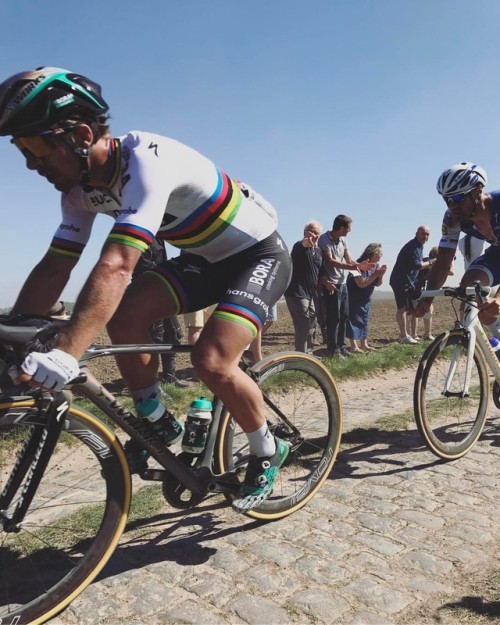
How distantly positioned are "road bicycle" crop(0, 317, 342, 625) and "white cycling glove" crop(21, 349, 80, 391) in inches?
5.0

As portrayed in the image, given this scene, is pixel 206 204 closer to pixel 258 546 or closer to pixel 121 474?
pixel 121 474

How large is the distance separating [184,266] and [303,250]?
18.6ft

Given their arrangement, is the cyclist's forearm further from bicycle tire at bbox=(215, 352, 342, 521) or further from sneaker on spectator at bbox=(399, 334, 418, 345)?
sneaker on spectator at bbox=(399, 334, 418, 345)

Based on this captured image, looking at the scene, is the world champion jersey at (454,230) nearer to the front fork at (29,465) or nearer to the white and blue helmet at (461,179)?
the white and blue helmet at (461,179)

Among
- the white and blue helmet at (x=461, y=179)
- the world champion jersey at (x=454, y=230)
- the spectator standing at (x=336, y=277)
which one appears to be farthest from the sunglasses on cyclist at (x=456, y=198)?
the spectator standing at (x=336, y=277)

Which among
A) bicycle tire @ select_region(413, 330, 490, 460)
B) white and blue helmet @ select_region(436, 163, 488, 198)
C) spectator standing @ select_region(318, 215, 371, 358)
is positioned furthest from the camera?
spectator standing @ select_region(318, 215, 371, 358)

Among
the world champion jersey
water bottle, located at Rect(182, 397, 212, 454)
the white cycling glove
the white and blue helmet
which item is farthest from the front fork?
the world champion jersey

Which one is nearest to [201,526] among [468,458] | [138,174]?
[138,174]

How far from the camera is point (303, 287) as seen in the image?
911 cm

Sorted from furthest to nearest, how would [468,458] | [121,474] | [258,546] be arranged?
1. [468,458]
2. [258,546]
3. [121,474]

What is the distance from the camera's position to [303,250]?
9.14 metres

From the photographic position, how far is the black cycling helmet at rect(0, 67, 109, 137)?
256 cm

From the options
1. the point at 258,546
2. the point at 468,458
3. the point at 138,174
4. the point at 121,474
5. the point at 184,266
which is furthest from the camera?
the point at 468,458

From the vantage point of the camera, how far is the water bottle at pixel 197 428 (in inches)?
136
